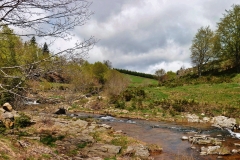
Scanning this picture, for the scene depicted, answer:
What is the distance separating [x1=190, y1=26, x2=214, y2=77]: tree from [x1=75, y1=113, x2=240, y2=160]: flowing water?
27330mm

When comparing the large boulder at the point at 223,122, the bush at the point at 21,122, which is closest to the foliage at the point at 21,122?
the bush at the point at 21,122

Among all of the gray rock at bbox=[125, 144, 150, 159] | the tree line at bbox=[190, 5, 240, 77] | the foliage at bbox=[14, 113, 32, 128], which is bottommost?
the gray rock at bbox=[125, 144, 150, 159]

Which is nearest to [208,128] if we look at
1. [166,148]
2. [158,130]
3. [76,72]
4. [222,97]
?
[158,130]

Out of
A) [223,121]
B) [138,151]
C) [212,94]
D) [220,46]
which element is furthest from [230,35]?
[138,151]

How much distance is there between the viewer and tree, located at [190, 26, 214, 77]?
46156 mm

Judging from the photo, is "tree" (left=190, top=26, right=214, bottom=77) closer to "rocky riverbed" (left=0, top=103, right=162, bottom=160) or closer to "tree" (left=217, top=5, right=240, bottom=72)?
"tree" (left=217, top=5, right=240, bottom=72)

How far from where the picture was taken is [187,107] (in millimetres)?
26672

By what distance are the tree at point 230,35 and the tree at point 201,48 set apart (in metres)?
2.78

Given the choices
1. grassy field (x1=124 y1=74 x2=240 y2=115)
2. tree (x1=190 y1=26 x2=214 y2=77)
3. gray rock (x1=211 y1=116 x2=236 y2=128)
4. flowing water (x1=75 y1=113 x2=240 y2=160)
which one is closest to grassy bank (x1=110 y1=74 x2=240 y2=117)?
grassy field (x1=124 y1=74 x2=240 y2=115)

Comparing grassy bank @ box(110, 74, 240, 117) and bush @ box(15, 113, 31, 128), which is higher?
grassy bank @ box(110, 74, 240, 117)

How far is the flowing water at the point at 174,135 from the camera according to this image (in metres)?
12.5

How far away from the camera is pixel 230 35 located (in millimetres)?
42219

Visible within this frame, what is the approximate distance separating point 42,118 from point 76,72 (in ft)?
29.6

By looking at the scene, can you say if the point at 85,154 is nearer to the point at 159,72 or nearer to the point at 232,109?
the point at 232,109
